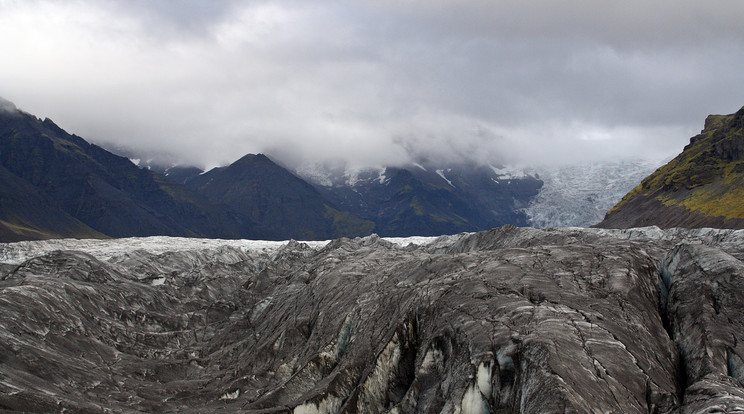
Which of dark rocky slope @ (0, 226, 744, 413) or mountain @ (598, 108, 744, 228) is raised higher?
A: mountain @ (598, 108, 744, 228)

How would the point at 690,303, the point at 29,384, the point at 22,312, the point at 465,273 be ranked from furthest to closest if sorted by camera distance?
the point at 22,312 < the point at 465,273 < the point at 29,384 < the point at 690,303

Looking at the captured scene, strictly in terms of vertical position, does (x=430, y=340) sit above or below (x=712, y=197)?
below

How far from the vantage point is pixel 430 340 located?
40719 millimetres

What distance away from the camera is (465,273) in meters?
50.0

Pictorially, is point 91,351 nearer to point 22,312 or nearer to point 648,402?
point 22,312

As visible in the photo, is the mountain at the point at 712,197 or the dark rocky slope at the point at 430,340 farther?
the mountain at the point at 712,197

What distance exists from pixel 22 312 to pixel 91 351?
9.60 metres

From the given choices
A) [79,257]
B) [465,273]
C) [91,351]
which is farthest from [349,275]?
[79,257]

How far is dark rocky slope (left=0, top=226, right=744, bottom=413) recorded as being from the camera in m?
31.4

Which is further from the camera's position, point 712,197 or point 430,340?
point 712,197

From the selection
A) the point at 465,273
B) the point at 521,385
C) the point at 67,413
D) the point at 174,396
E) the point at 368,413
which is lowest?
the point at 174,396

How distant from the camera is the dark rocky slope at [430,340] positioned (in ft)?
103

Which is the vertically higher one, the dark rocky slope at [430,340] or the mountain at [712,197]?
the mountain at [712,197]

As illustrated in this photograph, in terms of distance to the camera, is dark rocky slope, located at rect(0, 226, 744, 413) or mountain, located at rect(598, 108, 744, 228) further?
mountain, located at rect(598, 108, 744, 228)
